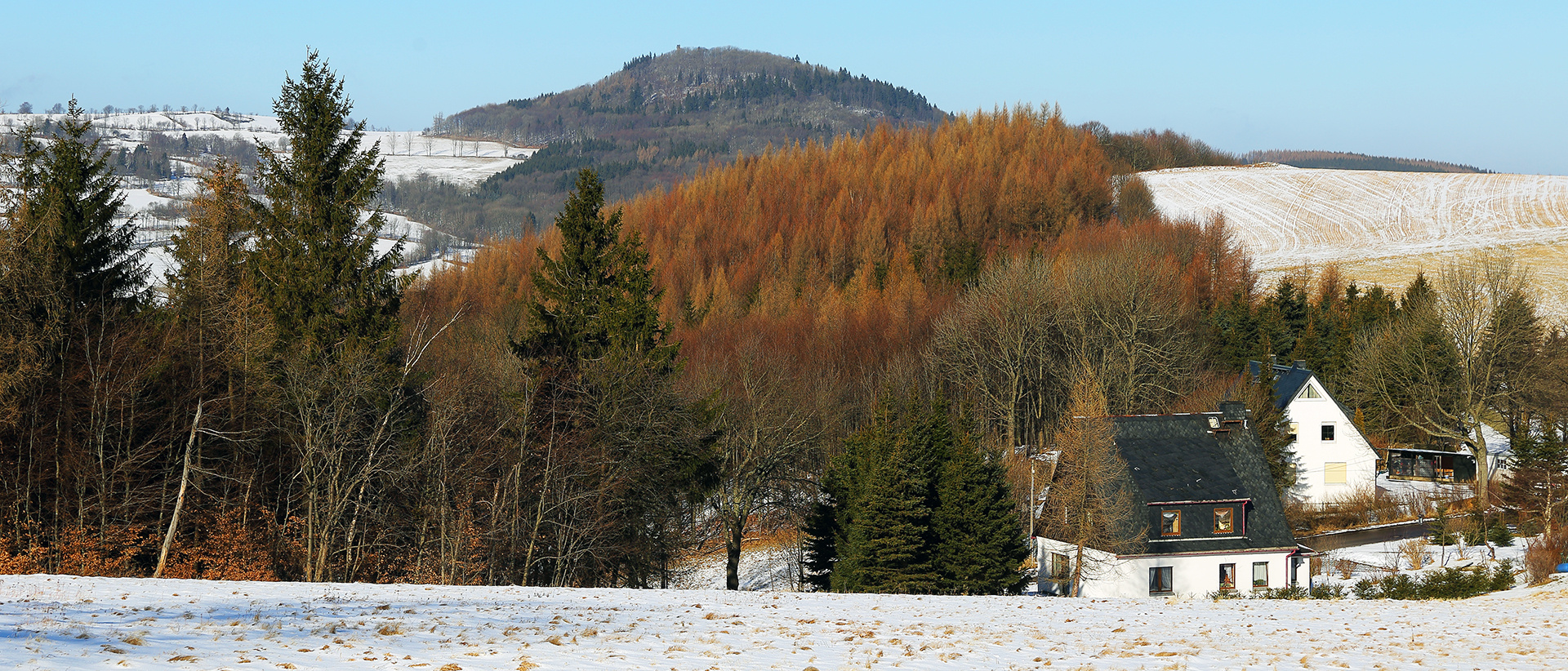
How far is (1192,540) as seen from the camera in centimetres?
3734

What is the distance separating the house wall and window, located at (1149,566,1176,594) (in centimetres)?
2047

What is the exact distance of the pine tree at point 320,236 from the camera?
28.3 m

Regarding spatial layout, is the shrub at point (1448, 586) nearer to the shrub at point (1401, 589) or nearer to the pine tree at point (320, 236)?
the shrub at point (1401, 589)

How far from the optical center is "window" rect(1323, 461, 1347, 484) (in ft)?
177

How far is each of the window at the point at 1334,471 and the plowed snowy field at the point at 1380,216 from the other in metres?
40.9

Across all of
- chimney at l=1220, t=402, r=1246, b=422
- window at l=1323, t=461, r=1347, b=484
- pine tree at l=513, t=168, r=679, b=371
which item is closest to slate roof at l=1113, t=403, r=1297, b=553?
chimney at l=1220, t=402, r=1246, b=422

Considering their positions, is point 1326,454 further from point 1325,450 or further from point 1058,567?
point 1058,567

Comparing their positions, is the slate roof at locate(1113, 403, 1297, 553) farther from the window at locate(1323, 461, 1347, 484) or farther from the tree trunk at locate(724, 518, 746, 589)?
the window at locate(1323, 461, 1347, 484)

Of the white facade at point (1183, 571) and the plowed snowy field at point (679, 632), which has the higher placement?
the plowed snowy field at point (679, 632)

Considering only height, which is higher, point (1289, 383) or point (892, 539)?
point (1289, 383)

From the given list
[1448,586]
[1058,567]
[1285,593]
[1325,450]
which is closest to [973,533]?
[1058,567]

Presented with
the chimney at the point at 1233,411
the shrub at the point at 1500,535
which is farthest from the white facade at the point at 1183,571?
the shrub at the point at 1500,535

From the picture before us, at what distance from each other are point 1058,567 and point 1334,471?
23519mm

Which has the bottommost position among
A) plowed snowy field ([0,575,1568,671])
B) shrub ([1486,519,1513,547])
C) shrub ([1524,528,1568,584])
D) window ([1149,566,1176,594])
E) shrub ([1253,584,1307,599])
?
window ([1149,566,1176,594])
